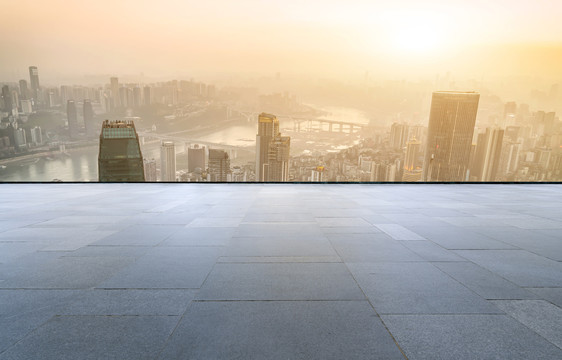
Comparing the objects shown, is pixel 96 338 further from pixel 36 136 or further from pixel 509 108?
pixel 509 108

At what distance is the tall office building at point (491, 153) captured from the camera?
12.8 meters

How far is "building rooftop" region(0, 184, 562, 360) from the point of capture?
7.09ft

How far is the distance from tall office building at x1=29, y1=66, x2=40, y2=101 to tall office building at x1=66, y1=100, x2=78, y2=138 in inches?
81.5

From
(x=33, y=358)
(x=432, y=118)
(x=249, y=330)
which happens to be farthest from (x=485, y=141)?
(x=33, y=358)

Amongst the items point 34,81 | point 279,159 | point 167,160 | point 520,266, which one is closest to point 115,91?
point 34,81

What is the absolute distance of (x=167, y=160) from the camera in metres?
16.6

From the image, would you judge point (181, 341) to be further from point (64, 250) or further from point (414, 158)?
point (414, 158)

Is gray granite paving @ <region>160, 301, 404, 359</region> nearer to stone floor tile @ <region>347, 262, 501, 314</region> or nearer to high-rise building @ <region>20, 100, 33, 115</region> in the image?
stone floor tile @ <region>347, 262, 501, 314</region>

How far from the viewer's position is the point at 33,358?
6.57ft

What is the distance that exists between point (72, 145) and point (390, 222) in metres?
22.4

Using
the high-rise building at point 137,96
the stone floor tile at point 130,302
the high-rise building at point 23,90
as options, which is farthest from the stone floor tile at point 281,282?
the high-rise building at point 23,90

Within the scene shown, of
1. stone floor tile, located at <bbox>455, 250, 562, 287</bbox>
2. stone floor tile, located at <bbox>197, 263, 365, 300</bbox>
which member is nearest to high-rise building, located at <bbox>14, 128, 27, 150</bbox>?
stone floor tile, located at <bbox>197, 263, 365, 300</bbox>

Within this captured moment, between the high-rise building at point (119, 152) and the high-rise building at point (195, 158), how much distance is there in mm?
2316

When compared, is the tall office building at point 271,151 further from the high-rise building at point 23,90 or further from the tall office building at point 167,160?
the high-rise building at point 23,90
